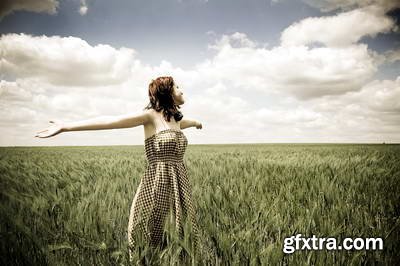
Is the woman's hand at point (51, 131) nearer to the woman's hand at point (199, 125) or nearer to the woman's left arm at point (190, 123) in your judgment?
the woman's left arm at point (190, 123)

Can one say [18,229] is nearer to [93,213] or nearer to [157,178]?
[93,213]

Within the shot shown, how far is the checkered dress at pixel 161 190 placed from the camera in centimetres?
215

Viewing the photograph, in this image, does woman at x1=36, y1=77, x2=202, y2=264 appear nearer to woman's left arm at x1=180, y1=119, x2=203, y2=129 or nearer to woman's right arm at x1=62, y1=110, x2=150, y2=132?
woman's right arm at x1=62, y1=110, x2=150, y2=132

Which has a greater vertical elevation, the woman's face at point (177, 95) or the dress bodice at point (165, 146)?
the woman's face at point (177, 95)

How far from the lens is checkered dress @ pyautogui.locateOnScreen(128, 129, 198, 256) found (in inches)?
84.7

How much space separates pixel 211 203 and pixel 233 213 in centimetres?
23

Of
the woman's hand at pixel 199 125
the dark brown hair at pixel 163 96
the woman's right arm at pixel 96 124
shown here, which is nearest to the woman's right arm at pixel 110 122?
the woman's right arm at pixel 96 124

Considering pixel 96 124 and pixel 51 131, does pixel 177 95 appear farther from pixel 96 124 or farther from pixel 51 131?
pixel 51 131

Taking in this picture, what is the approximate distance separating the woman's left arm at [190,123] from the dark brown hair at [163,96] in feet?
1.00

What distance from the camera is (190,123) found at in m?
2.65

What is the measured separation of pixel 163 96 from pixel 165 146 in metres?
0.34

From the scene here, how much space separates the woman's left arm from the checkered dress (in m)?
0.31

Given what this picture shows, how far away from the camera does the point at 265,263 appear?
4.99ft

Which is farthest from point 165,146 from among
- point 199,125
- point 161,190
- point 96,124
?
point 199,125
